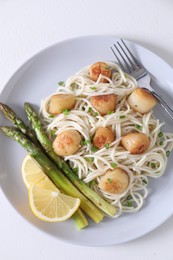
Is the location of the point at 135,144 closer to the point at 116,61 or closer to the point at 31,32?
the point at 116,61

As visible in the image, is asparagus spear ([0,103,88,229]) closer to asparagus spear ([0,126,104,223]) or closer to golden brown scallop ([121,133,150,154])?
asparagus spear ([0,126,104,223])

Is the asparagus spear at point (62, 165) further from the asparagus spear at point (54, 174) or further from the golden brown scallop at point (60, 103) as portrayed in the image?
the golden brown scallop at point (60, 103)

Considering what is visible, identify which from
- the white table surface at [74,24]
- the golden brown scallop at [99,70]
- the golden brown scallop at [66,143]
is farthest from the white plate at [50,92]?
the golden brown scallop at [66,143]

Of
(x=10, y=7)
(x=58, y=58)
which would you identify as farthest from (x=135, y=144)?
(x=10, y=7)

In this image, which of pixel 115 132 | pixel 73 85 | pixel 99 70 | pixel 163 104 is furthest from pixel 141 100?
pixel 73 85

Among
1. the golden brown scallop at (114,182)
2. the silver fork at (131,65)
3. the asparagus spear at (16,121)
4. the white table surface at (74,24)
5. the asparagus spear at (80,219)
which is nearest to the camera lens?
the golden brown scallop at (114,182)

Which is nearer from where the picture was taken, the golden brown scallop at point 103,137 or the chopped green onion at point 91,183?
the golden brown scallop at point 103,137
